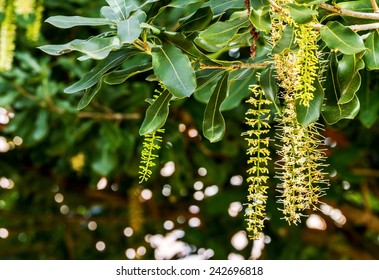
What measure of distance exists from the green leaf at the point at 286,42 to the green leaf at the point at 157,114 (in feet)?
0.80

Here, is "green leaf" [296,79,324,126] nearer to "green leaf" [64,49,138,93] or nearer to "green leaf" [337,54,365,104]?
"green leaf" [337,54,365,104]

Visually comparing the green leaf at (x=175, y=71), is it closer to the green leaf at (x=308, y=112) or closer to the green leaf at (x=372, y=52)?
the green leaf at (x=308, y=112)

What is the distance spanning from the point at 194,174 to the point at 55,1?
1259 millimetres

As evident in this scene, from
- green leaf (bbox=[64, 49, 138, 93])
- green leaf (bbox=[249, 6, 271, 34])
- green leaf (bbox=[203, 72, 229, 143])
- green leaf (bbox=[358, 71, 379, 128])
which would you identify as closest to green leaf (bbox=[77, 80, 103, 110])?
green leaf (bbox=[64, 49, 138, 93])

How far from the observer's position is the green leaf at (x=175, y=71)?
3.76ft

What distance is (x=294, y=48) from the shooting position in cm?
110

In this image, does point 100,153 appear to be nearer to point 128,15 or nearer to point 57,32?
point 57,32

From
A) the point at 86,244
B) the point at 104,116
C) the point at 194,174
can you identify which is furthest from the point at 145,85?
the point at 86,244

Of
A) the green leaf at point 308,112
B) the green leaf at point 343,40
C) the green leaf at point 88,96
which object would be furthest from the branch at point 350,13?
the green leaf at point 88,96

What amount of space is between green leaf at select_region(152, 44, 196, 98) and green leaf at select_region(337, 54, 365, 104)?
286mm

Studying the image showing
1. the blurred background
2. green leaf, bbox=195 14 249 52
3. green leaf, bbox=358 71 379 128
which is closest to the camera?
green leaf, bbox=195 14 249 52

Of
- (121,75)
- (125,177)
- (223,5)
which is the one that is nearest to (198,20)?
(223,5)

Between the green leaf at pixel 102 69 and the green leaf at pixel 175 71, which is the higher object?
the green leaf at pixel 175 71

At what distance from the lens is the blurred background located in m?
2.71
